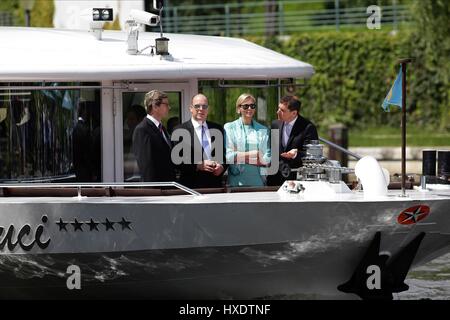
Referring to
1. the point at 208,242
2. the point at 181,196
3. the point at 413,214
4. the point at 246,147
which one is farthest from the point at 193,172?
the point at 413,214

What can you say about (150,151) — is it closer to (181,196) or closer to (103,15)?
(181,196)

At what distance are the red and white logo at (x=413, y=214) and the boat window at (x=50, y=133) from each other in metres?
3.16

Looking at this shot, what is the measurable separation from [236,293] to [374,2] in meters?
21.0

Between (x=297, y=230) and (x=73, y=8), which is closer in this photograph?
(x=297, y=230)

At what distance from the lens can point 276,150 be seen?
1180 cm

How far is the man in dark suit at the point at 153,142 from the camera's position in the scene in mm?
11133

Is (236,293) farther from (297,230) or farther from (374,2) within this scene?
(374,2)

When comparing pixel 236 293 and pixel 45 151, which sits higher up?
pixel 45 151

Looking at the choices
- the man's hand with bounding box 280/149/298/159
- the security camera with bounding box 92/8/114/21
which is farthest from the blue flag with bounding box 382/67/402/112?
the security camera with bounding box 92/8/114/21

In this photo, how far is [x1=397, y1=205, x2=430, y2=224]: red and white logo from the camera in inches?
420

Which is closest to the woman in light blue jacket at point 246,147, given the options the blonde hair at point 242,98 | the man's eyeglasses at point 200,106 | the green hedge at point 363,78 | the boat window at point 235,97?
the blonde hair at point 242,98

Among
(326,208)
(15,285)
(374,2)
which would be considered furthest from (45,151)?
(374,2)

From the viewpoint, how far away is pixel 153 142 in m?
11.1

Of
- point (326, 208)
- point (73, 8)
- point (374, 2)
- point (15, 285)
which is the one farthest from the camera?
point (374, 2)
